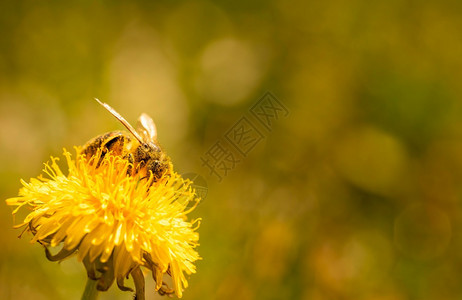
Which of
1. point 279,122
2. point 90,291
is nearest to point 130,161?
point 90,291

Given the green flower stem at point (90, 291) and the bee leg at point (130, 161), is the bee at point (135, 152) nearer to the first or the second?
the bee leg at point (130, 161)

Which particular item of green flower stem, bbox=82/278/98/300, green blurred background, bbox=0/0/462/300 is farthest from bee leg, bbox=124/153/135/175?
green blurred background, bbox=0/0/462/300

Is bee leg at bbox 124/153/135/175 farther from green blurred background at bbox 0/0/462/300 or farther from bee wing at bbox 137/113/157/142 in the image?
green blurred background at bbox 0/0/462/300

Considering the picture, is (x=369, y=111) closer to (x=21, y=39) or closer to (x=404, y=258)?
(x=404, y=258)

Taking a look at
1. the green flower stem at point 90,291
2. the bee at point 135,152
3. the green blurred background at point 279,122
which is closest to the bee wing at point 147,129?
the bee at point 135,152

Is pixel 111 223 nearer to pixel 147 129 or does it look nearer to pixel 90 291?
pixel 90 291

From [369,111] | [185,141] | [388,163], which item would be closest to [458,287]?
[388,163]
